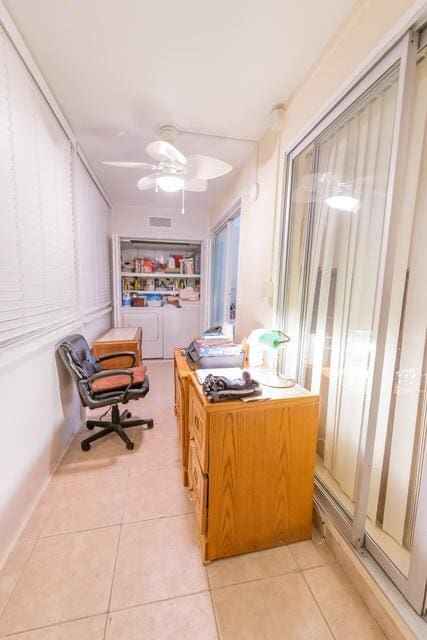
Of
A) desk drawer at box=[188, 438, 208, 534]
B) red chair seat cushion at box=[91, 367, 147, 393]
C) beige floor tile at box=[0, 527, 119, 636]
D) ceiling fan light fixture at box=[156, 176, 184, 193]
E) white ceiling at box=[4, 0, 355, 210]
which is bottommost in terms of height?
beige floor tile at box=[0, 527, 119, 636]

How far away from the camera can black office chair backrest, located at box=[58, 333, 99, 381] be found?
1966 millimetres

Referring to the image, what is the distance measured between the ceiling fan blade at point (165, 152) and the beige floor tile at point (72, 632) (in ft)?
7.49

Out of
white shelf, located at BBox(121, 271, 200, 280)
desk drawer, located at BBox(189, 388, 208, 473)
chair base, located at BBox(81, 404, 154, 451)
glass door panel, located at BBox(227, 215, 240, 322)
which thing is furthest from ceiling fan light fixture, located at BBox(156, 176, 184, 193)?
white shelf, located at BBox(121, 271, 200, 280)

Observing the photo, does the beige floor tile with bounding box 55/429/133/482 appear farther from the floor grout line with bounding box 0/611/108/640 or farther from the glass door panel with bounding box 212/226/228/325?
the glass door panel with bounding box 212/226/228/325

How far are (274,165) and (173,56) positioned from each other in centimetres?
92

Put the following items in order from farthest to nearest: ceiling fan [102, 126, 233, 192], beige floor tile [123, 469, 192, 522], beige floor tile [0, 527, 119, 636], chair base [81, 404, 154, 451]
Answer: chair base [81, 404, 154, 451]
ceiling fan [102, 126, 233, 192]
beige floor tile [123, 469, 192, 522]
beige floor tile [0, 527, 119, 636]

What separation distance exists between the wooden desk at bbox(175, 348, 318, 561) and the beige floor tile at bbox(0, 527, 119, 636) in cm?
47

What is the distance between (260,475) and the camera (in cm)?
125

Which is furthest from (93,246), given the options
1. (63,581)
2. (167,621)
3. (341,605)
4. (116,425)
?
(341,605)

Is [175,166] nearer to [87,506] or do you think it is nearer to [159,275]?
[87,506]

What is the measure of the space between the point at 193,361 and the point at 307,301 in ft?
2.81

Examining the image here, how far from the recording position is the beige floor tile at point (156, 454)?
6.37 ft

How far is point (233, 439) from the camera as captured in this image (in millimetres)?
1197

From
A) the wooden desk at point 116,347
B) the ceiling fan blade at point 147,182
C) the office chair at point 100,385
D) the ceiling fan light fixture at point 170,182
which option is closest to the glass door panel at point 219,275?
the wooden desk at point 116,347
